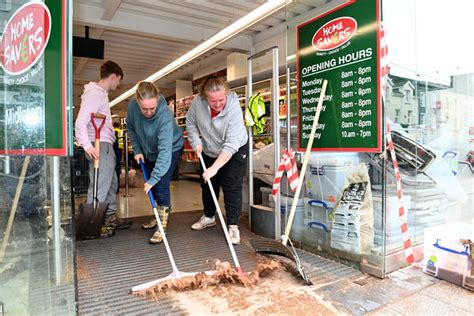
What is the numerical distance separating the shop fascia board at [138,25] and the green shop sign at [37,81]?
12.1 feet

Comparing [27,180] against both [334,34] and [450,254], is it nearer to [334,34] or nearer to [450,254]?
[334,34]

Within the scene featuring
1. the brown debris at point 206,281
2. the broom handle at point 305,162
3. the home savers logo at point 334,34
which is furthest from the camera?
the broom handle at point 305,162

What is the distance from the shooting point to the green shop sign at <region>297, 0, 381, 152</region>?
2.15 m

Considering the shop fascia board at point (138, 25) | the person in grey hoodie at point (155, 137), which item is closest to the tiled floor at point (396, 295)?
the person in grey hoodie at point (155, 137)

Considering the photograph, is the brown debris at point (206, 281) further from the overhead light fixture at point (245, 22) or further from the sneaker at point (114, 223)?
the overhead light fixture at point (245, 22)

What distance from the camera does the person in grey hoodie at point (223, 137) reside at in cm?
262

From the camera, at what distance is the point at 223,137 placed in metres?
2.82

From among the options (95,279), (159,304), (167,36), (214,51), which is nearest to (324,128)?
(159,304)

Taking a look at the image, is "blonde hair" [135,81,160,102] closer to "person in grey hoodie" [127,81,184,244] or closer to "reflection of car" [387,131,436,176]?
"person in grey hoodie" [127,81,184,244]

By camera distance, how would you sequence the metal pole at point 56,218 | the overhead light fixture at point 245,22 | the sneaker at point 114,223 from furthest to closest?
the overhead light fixture at point 245,22
the sneaker at point 114,223
the metal pole at point 56,218

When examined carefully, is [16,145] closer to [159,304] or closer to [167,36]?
[159,304]

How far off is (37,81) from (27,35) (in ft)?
0.66

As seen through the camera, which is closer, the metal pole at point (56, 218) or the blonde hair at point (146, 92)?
the metal pole at point (56, 218)

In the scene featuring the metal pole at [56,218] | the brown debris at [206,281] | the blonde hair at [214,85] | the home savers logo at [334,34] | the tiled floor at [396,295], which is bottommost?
the tiled floor at [396,295]
